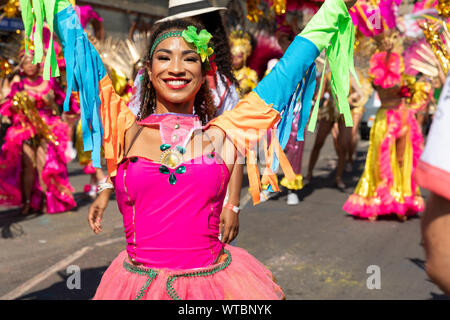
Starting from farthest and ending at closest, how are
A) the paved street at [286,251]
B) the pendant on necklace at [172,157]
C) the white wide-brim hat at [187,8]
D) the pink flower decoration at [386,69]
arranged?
the pink flower decoration at [386,69]
the paved street at [286,251]
the white wide-brim hat at [187,8]
the pendant on necklace at [172,157]

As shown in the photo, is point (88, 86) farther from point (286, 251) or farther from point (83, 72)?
point (286, 251)

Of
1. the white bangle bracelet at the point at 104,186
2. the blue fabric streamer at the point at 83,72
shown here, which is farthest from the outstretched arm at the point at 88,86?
the white bangle bracelet at the point at 104,186

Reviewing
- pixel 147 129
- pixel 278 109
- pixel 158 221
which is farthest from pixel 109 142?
pixel 278 109

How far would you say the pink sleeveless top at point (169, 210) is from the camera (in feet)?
6.62

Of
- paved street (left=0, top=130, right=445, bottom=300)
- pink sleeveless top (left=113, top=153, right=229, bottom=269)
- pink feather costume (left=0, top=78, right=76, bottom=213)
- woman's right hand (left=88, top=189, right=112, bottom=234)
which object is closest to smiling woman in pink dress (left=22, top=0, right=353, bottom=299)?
pink sleeveless top (left=113, top=153, right=229, bottom=269)

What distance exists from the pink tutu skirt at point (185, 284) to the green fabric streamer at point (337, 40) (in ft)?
2.49

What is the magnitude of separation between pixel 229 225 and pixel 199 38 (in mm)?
858

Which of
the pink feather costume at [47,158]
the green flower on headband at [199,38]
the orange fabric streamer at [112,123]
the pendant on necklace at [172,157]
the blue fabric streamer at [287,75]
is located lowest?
the pink feather costume at [47,158]

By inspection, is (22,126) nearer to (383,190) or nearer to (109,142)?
(383,190)

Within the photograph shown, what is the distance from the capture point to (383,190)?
6625 mm

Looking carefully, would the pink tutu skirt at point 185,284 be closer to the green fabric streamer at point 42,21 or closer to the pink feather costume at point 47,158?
the green fabric streamer at point 42,21

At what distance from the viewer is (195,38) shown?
7.06 ft

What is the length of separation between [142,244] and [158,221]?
118mm

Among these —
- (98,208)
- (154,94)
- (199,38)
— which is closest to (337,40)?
(199,38)
